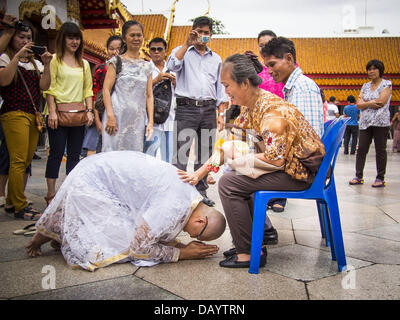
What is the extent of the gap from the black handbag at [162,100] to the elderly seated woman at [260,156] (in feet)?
6.61

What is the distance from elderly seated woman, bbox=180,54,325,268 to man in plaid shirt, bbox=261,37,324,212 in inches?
20.4

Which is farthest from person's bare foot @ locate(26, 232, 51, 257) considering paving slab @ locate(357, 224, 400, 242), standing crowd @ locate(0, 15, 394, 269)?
paving slab @ locate(357, 224, 400, 242)

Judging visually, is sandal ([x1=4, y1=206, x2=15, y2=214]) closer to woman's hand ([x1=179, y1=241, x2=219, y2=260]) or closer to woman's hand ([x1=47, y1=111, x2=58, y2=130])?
woman's hand ([x1=47, y1=111, x2=58, y2=130])

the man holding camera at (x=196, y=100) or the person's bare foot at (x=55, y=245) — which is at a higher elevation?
the man holding camera at (x=196, y=100)

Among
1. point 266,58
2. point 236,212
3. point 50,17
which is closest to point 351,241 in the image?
point 236,212

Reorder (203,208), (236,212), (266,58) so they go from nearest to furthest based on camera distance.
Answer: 1. (236,212)
2. (203,208)
3. (266,58)

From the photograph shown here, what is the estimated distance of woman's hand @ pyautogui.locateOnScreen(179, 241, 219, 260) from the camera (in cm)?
251

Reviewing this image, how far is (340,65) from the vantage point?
79.3ft

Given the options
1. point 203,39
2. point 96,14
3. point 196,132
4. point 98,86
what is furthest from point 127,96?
point 96,14

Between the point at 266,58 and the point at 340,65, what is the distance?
23507 mm

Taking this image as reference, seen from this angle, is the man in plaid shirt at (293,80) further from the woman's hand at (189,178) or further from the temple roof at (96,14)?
the temple roof at (96,14)

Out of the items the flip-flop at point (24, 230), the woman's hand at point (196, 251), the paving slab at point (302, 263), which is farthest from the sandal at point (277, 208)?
the flip-flop at point (24, 230)

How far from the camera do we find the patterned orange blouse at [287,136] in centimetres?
214
